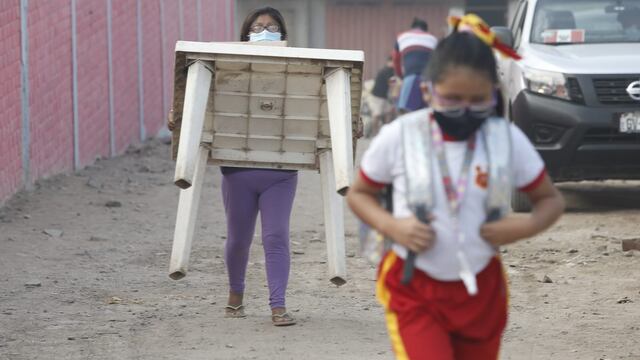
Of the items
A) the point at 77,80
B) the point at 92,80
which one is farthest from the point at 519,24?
the point at 92,80

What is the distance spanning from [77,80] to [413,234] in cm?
Answer: 1248

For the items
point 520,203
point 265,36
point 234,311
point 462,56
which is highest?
point 462,56

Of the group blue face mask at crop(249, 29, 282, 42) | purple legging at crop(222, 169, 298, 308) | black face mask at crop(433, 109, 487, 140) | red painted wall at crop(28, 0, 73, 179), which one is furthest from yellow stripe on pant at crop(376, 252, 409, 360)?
red painted wall at crop(28, 0, 73, 179)

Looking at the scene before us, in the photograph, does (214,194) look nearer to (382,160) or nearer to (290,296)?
(290,296)

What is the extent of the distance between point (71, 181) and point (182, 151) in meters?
8.41

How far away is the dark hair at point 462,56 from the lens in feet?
14.9

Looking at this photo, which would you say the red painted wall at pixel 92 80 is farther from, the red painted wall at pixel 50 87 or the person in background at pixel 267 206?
the person in background at pixel 267 206

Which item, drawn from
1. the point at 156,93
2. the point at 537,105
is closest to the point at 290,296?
the point at 537,105

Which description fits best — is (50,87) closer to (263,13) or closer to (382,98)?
(263,13)

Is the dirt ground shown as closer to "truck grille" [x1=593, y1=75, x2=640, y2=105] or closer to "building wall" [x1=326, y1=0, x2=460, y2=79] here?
"truck grille" [x1=593, y1=75, x2=640, y2=105]

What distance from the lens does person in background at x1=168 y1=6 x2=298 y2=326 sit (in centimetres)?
789

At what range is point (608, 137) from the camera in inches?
495

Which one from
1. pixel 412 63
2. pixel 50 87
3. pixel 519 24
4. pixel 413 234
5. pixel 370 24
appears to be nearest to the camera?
pixel 413 234

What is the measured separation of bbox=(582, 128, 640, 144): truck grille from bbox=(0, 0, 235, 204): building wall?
4.97 metres
